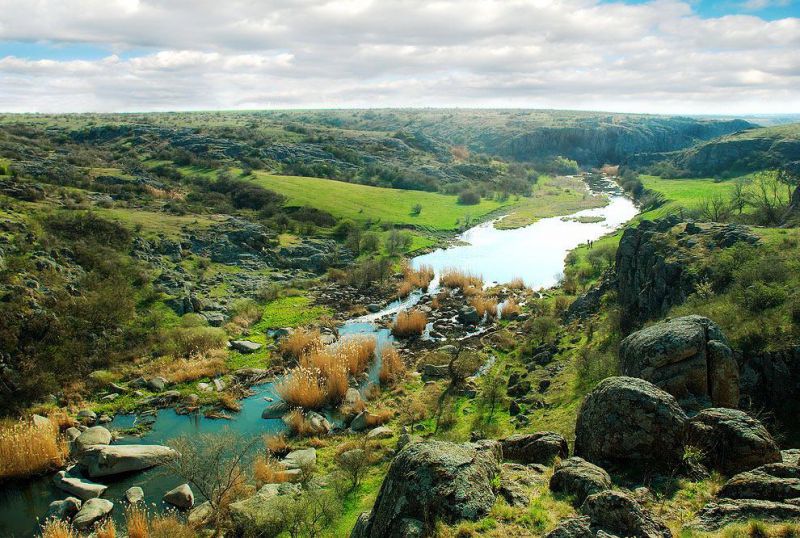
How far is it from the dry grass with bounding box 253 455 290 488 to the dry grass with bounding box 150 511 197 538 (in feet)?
11.0

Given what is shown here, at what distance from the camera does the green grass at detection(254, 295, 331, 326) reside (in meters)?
41.3

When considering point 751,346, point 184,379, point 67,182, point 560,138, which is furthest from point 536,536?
point 560,138

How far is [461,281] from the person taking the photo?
2019 inches

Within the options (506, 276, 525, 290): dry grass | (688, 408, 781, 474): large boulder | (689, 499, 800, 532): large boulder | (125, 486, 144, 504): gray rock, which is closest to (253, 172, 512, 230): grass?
(506, 276, 525, 290): dry grass

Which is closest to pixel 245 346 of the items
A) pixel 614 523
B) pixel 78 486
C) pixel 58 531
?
pixel 78 486

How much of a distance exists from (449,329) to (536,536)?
30733 millimetres

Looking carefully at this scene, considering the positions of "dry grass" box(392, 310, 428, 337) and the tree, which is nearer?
the tree

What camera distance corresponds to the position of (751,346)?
18250mm

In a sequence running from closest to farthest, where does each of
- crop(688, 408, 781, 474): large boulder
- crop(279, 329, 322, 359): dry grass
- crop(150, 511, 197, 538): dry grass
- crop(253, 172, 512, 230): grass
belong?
1. crop(688, 408, 781, 474): large boulder
2. crop(150, 511, 197, 538): dry grass
3. crop(279, 329, 322, 359): dry grass
4. crop(253, 172, 512, 230): grass

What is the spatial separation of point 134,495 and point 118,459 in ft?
8.28

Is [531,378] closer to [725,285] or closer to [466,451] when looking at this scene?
[725,285]

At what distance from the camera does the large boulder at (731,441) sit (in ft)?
38.3

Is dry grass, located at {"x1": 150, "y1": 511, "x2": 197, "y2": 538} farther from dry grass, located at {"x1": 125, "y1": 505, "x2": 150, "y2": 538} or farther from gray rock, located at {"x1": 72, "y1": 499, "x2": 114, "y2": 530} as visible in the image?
gray rock, located at {"x1": 72, "y1": 499, "x2": 114, "y2": 530}

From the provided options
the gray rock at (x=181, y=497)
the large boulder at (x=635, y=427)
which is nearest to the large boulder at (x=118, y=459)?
the gray rock at (x=181, y=497)
